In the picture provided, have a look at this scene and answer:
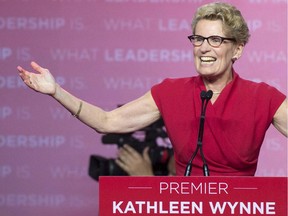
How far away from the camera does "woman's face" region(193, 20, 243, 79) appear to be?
2.75m

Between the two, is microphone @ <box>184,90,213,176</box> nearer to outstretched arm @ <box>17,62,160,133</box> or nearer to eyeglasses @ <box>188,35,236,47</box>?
eyeglasses @ <box>188,35,236,47</box>

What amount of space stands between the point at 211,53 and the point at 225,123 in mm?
221

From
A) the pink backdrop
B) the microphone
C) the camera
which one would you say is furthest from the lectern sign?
the pink backdrop

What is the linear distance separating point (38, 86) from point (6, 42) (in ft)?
6.04

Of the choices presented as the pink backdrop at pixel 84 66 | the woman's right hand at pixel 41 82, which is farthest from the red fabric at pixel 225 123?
the pink backdrop at pixel 84 66

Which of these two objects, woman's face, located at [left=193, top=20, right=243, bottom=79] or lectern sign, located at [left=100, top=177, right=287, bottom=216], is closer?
lectern sign, located at [left=100, top=177, right=287, bottom=216]

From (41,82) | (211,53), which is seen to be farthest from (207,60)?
(41,82)

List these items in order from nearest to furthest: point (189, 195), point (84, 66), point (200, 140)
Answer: point (189, 195) < point (200, 140) < point (84, 66)

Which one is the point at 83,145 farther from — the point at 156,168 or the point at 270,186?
the point at 270,186

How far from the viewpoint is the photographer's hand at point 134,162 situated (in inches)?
169

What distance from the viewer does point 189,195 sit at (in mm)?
2311

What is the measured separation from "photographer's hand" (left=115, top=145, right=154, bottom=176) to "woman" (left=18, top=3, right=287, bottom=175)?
142cm

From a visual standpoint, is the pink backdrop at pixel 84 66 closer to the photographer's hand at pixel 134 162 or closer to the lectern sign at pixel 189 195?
the photographer's hand at pixel 134 162

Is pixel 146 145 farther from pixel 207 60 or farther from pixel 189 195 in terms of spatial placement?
pixel 189 195
